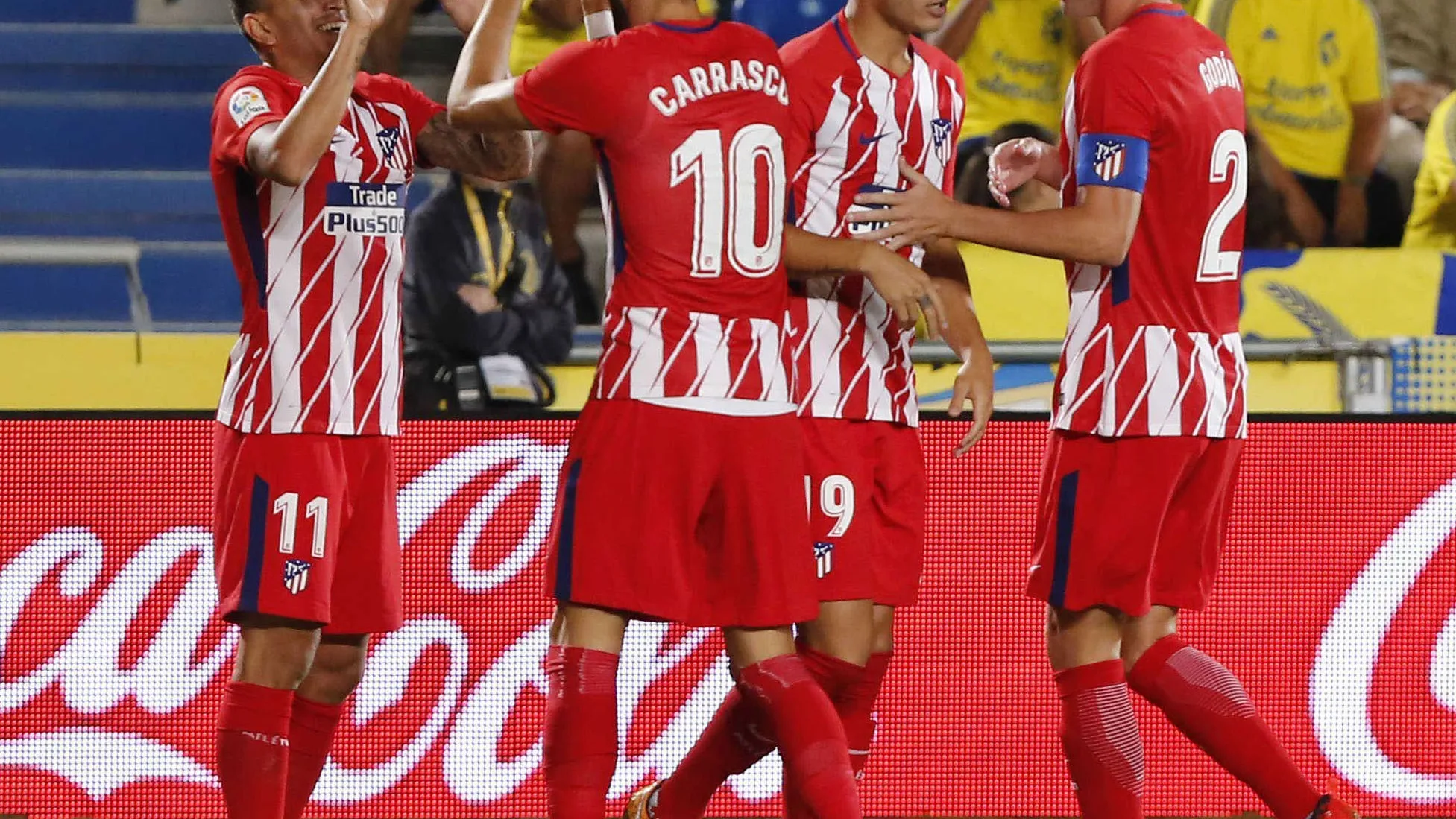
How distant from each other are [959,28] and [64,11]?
3.82 m

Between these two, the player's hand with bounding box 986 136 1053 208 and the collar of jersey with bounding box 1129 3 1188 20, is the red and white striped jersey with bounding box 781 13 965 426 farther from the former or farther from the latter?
the collar of jersey with bounding box 1129 3 1188 20

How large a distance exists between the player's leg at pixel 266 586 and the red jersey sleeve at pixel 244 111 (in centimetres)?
53

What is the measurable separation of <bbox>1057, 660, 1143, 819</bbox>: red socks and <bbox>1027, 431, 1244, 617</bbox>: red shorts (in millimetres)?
150

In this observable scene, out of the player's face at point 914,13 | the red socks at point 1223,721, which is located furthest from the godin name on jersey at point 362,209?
the red socks at point 1223,721

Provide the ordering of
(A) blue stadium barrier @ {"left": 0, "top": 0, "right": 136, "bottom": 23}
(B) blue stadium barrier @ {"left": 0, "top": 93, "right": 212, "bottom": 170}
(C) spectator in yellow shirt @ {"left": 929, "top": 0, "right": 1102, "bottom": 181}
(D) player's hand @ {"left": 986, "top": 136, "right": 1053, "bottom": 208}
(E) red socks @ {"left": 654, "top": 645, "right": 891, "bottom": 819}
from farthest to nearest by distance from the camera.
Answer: (A) blue stadium barrier @ {"left": 0, "top": 0, "right": 136, "bottom": 23}
(B) blue stadium barrier @ {"left": 0, "top": 93, "right": 212, "bottom": 170}
(C) spectator in yellow shirt @ {"left": 929, "top": 0, "right": 1102, "bottom": 181}
(D) player's hand @ {"left": 986, "top": 136, "right": 1053, "bottom": 208}
(E) red socks @ {"left": 654, "top": 645, "right": 891, "bottom": 819}

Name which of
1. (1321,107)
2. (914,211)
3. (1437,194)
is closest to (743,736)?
(914,211)

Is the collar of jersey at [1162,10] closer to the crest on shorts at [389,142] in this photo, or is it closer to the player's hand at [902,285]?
the player's hand at [902,285]

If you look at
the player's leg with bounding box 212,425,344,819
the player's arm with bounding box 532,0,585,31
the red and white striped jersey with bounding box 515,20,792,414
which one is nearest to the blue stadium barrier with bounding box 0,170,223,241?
the player's arm with bounding box 532,0,585,31

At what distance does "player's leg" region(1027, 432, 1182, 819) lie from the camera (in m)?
3.41

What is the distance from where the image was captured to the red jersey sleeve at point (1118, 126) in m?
3.33

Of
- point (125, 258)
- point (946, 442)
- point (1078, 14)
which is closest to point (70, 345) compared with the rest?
point (125, 258)

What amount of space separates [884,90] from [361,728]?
187 cm

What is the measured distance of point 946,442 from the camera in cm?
419

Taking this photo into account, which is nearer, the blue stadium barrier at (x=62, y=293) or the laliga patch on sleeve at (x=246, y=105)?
the laliga patch on sleeve at (x=246, y=105)
